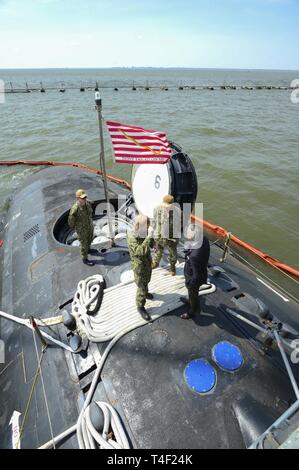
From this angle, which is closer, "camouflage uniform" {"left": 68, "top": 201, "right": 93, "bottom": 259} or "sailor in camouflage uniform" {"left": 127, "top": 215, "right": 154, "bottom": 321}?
"sailor in camouflage uniform" {"left": 127, "top": 215, "right": 154, "bottom": 321}

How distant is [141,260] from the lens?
5.04 m

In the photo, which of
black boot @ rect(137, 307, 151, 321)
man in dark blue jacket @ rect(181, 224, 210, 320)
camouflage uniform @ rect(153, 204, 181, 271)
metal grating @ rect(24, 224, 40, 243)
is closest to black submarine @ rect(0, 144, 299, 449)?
black boot @ rect(137, 307, 151, 321)

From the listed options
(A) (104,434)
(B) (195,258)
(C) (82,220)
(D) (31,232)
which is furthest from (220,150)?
(A) (104,434)

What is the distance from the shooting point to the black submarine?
3.76 meters

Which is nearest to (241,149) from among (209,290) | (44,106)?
(209,290)

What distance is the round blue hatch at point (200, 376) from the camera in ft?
13.6

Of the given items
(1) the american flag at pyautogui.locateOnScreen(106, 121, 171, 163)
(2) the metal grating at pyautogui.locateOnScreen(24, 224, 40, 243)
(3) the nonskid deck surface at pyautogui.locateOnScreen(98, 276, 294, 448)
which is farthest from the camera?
(2) the metal grating at pyautogui.locateOnScreen(24, 224, 40, 243)

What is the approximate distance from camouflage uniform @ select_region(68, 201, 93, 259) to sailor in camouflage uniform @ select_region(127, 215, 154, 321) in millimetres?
2098

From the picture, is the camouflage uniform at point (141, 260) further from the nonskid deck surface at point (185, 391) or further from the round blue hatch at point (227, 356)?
the round blue hatch at point (227, 356)

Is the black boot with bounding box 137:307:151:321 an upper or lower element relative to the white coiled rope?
upper

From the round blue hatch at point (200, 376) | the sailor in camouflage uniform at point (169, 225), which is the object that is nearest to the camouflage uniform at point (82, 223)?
the sailor in camouflage uniform at point (169, 225)

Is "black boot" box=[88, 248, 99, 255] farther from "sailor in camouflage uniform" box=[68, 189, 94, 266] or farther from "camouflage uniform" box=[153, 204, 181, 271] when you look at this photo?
"camouflage uniform" box=[153, 204, 181, 271]

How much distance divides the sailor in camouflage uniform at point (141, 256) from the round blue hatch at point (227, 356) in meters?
1.30

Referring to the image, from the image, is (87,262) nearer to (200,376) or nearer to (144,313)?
(144,313)
